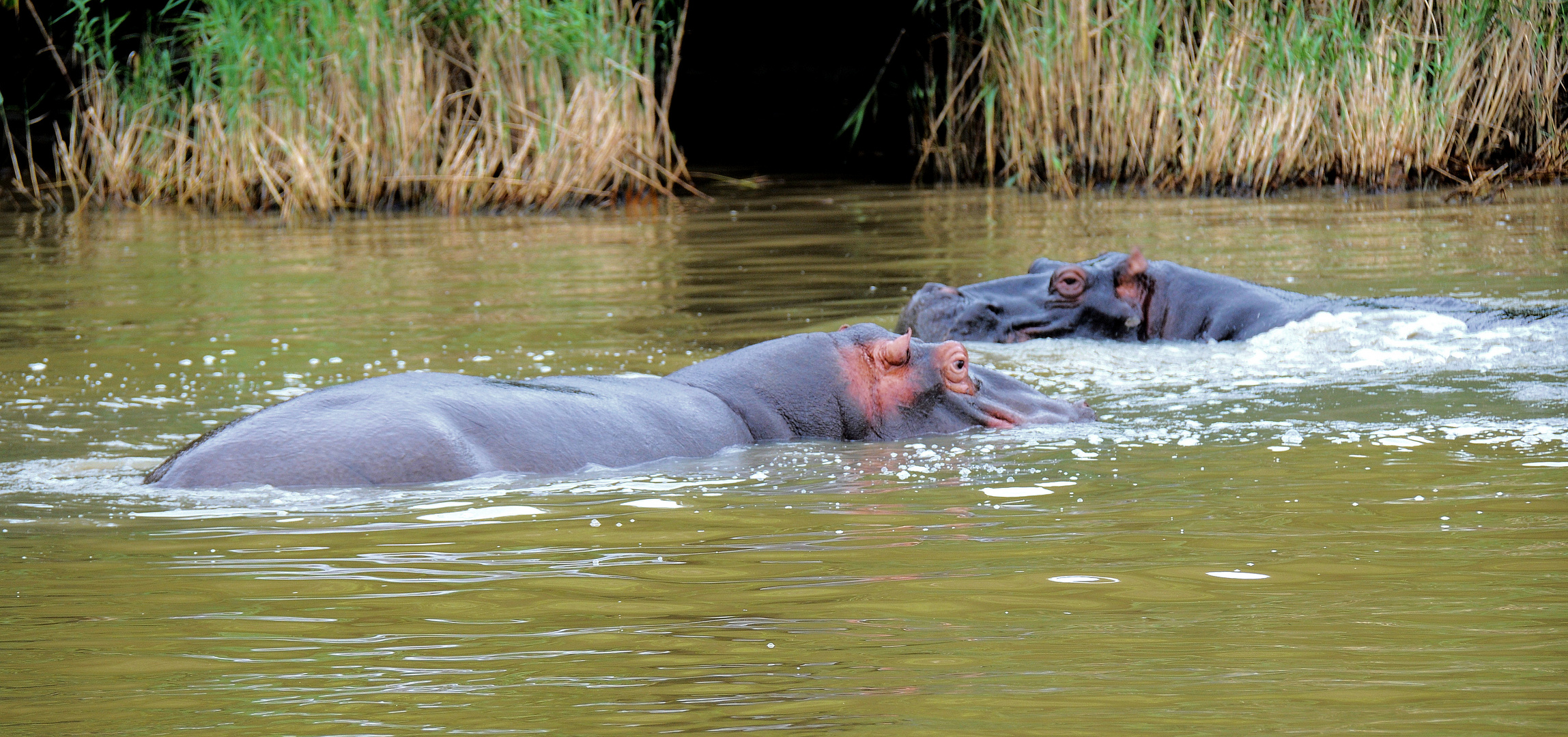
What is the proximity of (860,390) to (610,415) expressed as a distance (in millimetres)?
840

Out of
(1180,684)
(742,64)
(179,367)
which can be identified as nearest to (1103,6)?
(179,367)

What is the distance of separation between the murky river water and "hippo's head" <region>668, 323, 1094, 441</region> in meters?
0.16

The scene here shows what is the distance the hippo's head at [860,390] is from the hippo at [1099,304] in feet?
5.88

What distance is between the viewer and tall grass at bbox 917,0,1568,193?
476 inches

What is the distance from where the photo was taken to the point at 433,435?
4066 millimetres

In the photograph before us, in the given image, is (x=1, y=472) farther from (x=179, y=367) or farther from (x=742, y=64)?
(x=742, y=64)

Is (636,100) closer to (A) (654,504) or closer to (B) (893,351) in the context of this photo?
(B) (893,351)

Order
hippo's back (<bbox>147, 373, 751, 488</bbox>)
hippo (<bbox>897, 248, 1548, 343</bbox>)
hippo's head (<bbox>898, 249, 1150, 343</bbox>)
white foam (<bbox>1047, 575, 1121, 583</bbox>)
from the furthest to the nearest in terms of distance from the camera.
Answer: hippo's head (<bbox>898, 249, 1150, 343</bbox>) → hippo (<bbox>897, 248, 1548, 343</bbox>) → hippo's back (<bbox>147, 373, 751, 488</bbox>) → white foam (<bbox>1047, 575, 1121, 583</bbox>)

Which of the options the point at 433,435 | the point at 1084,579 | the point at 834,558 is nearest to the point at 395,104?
the point at 433,435

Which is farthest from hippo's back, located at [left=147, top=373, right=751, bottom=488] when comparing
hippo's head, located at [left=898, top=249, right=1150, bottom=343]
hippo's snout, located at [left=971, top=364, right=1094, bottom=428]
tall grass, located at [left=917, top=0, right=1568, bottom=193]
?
tall grass, located at [left=917, top=0, right=1568, bottom=193]

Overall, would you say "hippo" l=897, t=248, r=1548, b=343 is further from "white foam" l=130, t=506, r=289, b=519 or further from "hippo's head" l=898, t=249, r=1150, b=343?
"white foam" l=130, t=506, r=289, b=519

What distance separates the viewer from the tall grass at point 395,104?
39.5 ft

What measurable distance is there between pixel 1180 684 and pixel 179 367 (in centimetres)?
497

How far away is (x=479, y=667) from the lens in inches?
98.0
